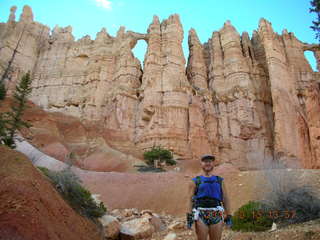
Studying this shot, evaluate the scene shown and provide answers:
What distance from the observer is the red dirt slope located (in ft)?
13.3

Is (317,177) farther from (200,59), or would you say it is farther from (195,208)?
(200,59)

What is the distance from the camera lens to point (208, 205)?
12.4 feet

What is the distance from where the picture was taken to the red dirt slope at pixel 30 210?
4.05m

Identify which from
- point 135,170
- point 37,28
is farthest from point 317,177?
point 37,28

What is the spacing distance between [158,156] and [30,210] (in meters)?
21.7

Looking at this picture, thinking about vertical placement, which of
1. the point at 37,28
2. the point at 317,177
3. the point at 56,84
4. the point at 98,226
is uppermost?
the point at 37,28

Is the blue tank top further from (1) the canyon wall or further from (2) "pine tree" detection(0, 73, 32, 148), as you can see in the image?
(1) the canyon wall

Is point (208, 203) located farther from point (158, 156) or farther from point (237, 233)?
point (158, 156)

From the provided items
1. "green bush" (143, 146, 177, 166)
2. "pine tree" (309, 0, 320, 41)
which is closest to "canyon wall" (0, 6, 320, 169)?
"green bush" (143, 146, 177, 166)

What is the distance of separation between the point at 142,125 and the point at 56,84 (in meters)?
16.7

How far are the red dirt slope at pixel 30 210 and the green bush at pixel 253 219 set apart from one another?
381 cm

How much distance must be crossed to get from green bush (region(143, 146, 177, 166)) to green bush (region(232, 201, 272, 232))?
59.7 feet

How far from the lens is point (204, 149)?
29.9m

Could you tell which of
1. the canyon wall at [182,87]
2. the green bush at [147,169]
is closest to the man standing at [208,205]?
the green bush at [147,169]
